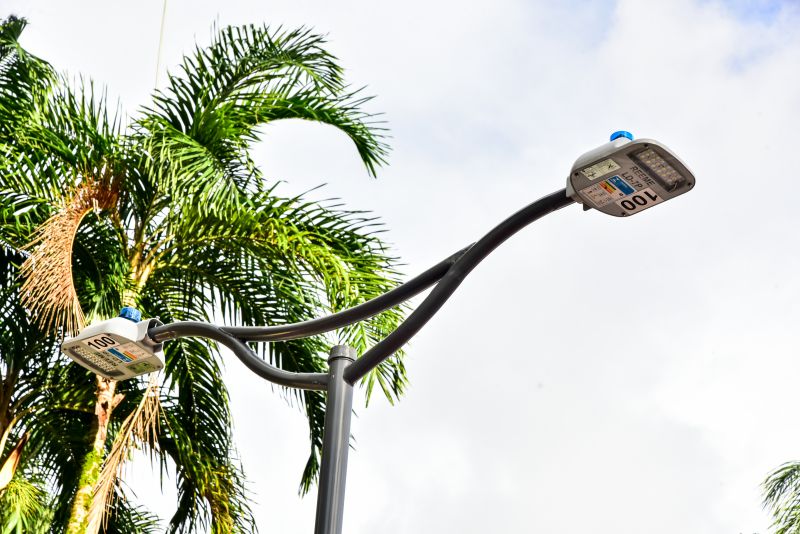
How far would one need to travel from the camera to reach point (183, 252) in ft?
26.9

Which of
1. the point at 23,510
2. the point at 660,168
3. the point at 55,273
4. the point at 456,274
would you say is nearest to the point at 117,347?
the point at 456,274

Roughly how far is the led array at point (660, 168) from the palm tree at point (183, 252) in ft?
14.3

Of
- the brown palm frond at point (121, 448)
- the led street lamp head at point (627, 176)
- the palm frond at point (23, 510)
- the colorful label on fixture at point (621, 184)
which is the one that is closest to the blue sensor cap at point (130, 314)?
the led street lamp head at point (627, 176)

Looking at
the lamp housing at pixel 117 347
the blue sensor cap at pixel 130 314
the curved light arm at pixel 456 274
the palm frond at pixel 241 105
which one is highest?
the palm frond at pixel 241 105

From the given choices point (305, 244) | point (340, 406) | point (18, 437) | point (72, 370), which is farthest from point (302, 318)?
point (340, 406)

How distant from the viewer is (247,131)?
8.50 meters

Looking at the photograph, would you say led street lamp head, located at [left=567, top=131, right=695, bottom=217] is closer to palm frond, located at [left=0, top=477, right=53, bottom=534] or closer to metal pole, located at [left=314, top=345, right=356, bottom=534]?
metal pole, located at [left=314, top=345, right=356, bottom=534]

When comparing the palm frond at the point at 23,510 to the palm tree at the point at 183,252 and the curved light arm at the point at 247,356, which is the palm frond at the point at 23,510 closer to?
the palm tree at the point at 183,252

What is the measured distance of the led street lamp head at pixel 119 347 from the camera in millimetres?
4383

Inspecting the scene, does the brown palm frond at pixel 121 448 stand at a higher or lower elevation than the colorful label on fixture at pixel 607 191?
higher

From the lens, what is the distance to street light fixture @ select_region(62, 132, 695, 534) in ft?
10.7

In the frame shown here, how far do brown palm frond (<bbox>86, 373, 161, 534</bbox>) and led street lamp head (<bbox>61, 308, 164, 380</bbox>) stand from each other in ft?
7.55

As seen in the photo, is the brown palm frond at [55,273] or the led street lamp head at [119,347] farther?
the brown palm frond at [55,273]

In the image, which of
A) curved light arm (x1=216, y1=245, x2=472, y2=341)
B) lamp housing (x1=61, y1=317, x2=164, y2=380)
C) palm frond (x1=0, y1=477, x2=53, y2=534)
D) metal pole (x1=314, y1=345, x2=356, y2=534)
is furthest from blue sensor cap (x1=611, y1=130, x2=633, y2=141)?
palm frond (x1=0, y1=477, x2=53, y2=534)
